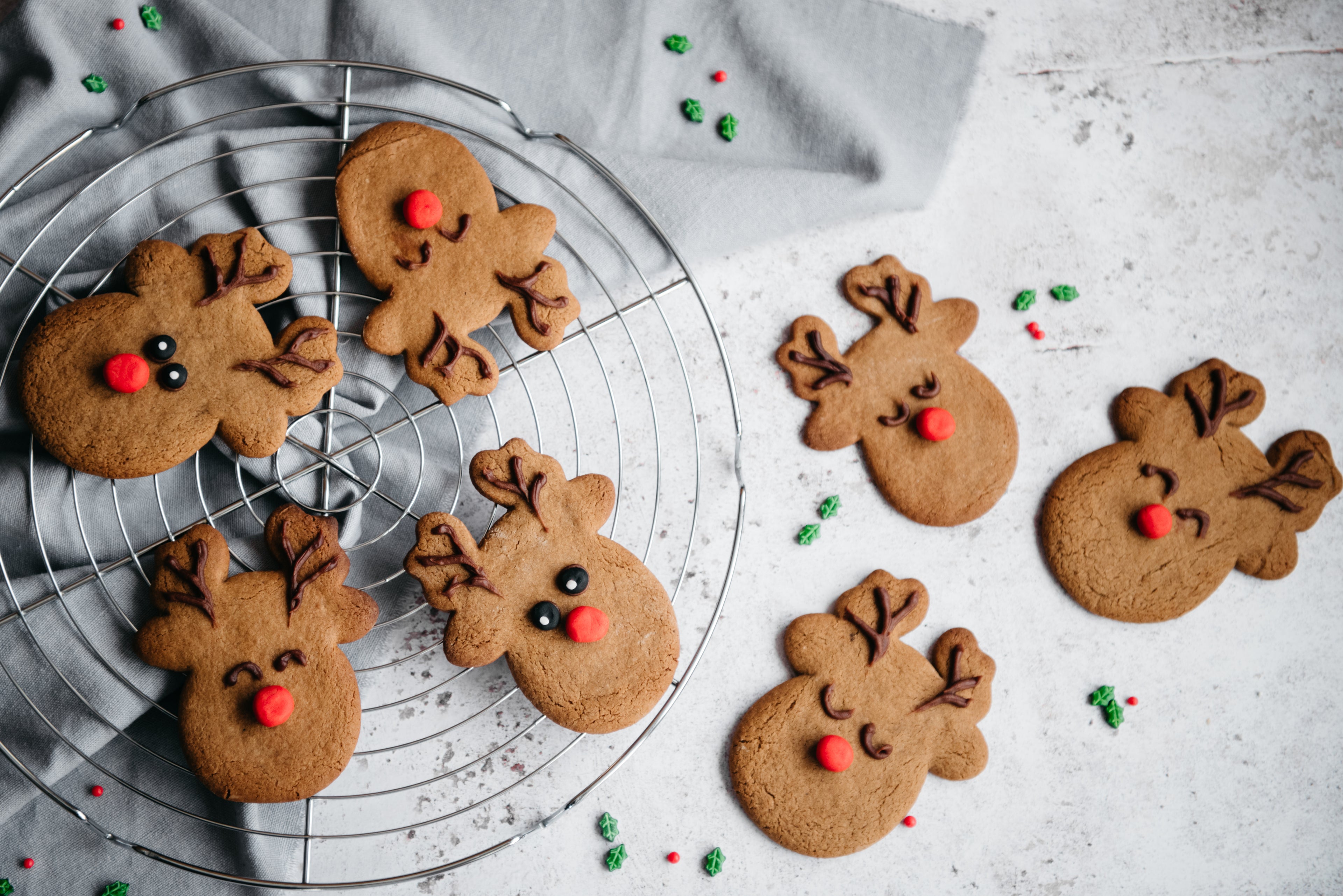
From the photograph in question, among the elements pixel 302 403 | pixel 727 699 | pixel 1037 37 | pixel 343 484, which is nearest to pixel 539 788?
pixel 727 699

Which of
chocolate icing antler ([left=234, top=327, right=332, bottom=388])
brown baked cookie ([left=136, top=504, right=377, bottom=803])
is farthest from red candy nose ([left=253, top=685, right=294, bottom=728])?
chocolate icing antler ([left=234, top=327, right=332, bottom=388])

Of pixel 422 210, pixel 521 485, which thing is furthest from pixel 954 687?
pixel 422 210

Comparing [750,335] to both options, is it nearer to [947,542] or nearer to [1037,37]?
[947,542]

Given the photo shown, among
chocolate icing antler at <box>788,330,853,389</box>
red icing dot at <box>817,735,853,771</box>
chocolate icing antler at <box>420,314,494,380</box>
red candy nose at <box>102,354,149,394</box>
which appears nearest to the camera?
red candy nose at <box>102,354,149,394</box>

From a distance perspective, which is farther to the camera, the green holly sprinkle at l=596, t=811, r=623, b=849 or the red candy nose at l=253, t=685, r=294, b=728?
the green holly sprinkle at l=596, t=811, r=623, b=849

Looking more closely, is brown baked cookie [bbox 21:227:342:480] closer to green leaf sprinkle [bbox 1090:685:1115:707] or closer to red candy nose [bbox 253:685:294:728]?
red candy nose [bbox 253:685:294:728]

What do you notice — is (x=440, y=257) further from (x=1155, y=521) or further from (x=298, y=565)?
(x=1155, y=521)
